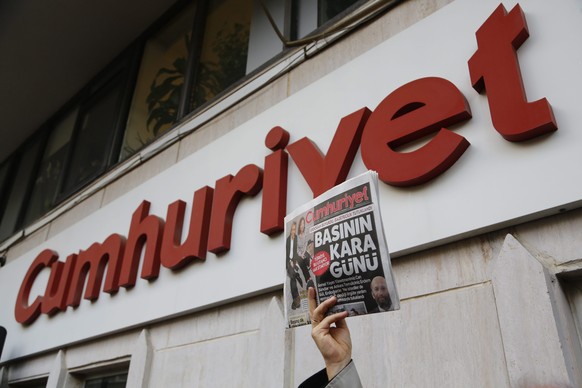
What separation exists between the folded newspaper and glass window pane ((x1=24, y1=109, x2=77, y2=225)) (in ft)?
16.8

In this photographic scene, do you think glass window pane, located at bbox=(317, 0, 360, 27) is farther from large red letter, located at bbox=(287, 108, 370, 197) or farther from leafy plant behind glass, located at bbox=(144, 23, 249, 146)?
large red letter, located at bbox=(287, 108, 370, 197)

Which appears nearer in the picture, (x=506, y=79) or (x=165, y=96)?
(x=506, y=79)

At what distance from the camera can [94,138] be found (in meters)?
5.67

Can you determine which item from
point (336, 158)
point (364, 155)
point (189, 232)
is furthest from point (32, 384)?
point (364, 155)

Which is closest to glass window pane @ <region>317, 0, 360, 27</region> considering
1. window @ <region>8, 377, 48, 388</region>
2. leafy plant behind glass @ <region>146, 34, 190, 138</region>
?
leafy plant behind glass @ <region>146, 34, 190, 138</region>

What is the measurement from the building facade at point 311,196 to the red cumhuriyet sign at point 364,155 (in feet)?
0.03

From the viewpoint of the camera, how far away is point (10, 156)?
756 centimetres

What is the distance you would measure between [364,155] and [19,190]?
622 cm

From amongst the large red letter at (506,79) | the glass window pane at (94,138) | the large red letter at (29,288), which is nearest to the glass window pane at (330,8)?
the large red letter at (506,79)

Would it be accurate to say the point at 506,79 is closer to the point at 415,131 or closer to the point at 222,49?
the point at 415,131

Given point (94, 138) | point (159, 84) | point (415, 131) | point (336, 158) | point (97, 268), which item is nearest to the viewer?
point (415, 131)

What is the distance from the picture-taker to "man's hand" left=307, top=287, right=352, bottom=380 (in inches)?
57.8

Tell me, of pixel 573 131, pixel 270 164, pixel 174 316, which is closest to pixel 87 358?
pixel 174 316

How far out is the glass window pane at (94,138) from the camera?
534 centimetres
